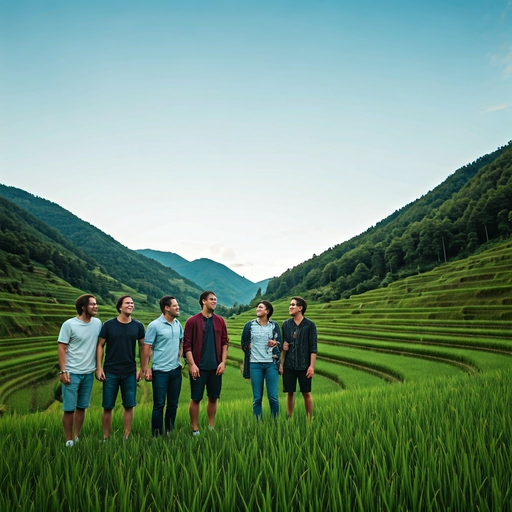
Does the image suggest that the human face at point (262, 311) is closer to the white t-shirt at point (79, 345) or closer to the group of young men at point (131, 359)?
the group of young men at point (131, 359)

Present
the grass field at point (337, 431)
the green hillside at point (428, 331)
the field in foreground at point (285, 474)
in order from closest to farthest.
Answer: the field in foreground at point (285, 474), the grass field at point (337, 431), the green hillside at point (428, 331)

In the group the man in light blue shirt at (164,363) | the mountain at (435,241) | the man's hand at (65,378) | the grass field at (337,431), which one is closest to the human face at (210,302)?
the man in light blue shirt at (164,363)

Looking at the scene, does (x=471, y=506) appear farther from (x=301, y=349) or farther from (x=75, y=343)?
(x=75, y=343)

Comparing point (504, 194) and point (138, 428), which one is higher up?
point (504, 194)

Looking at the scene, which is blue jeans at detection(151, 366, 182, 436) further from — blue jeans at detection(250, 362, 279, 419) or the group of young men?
blue jeans at detection(250, 362, 279, 419)

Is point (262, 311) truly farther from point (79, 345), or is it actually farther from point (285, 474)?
point (285, 474)

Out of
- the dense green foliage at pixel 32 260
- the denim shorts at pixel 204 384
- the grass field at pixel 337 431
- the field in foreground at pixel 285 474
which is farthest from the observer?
the dense green foliage at pixel 32 260

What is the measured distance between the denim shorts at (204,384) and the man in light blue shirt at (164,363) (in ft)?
0.82

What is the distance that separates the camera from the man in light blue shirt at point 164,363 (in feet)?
15.9

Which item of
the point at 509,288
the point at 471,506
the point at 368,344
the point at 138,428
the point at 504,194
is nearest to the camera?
the point at 471,506

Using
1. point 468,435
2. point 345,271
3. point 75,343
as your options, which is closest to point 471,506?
point 468,435

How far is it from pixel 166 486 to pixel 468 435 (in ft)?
9.09

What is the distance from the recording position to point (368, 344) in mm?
25109

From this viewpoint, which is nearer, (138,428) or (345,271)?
(138,428)
